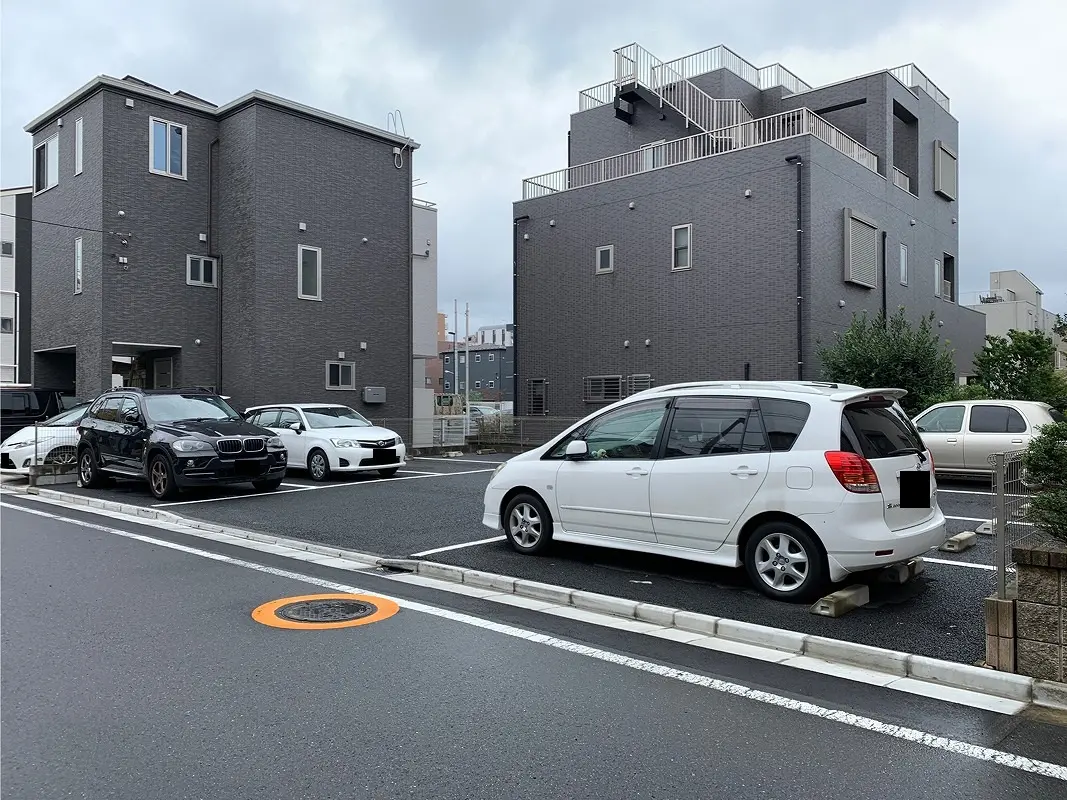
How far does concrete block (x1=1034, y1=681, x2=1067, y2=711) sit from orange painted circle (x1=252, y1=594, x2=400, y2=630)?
4204mm

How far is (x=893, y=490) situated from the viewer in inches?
246

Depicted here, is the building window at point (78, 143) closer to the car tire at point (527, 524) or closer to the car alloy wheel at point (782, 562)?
the car tire at point (527, 524)

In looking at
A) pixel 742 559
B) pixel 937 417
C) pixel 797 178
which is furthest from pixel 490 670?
pixel 797 178

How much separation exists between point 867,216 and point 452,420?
13.8 metres

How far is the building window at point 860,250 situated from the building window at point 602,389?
7261 mm

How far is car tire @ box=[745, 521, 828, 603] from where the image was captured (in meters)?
6.18

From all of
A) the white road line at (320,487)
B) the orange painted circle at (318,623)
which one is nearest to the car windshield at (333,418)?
the white road line at (320,487)

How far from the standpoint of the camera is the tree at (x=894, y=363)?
19.7 meters

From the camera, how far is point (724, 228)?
22938mm

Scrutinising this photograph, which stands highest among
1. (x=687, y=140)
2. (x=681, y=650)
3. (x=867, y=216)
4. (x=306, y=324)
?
(x=687, y=140)

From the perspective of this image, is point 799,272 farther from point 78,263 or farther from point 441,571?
point 78,263

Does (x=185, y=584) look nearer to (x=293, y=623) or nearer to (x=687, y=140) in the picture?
(x=293, y=623)

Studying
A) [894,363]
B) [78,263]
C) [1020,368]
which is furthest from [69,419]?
[1020,368]

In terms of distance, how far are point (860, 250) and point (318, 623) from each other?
21.5m
